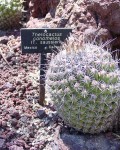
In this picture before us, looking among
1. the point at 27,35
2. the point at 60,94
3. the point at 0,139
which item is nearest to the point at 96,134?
the point at 60,94

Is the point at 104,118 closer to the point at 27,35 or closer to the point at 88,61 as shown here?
the point at 88,61

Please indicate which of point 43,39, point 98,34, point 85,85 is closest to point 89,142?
point 85,85

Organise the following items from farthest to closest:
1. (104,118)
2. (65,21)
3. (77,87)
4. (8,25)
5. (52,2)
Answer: (8,25) → (52,2) → (65,21) → (104,118) → (77,87)

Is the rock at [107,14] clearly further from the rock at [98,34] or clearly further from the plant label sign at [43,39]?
the plant label sign at [43,39]

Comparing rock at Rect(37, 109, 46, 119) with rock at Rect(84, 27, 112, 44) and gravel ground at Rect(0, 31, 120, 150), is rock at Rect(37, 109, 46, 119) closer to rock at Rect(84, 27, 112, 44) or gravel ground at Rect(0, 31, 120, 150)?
gravel ground at Rect(0, 31, 120, 150)

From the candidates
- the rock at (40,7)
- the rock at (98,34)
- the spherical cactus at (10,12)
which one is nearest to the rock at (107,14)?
the rock at (98,34)
